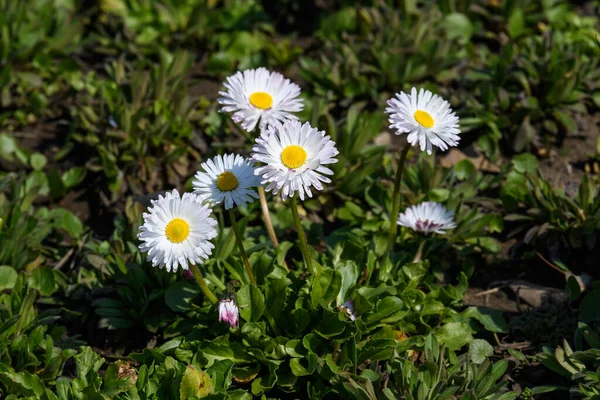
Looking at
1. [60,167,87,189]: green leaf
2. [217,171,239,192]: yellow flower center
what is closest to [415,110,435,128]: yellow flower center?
[217,171,239,192]: yellow flower center

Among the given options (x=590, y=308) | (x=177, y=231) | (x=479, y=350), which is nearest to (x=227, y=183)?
(x=177, y=231)

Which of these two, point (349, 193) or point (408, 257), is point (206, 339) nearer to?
point (408, 257)

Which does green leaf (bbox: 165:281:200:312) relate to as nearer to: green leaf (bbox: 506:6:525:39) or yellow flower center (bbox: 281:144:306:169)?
yellow flower center (bbox: 281:144:306:169)

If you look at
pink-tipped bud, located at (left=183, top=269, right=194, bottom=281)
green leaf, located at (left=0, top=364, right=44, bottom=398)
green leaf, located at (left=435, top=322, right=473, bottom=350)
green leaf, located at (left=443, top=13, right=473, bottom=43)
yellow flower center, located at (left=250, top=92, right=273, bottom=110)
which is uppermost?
green leaf, located at (left=443, top=13, right=473, bottom=43)

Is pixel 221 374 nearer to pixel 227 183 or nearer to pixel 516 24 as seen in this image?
pixel 227 183

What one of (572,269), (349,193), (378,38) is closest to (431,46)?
(378,38)

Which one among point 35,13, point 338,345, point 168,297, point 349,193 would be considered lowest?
point 338,345
